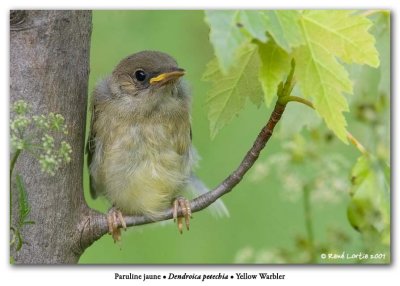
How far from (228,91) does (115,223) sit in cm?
74

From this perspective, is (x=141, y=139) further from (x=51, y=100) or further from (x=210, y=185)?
(x=210, y=185)

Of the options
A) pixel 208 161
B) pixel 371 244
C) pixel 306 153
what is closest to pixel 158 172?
pixel 306 153

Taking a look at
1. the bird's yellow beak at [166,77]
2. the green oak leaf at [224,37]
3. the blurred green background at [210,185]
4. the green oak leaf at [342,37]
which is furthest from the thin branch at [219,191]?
the blurred green background at [210,185]

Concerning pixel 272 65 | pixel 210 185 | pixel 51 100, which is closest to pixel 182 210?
pixel 51 100

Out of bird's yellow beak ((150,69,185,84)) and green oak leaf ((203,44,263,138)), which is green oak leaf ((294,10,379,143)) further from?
bird's yellow beak ((150,69,185,84))

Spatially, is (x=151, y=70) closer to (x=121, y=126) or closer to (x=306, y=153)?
(x=121, y=126)

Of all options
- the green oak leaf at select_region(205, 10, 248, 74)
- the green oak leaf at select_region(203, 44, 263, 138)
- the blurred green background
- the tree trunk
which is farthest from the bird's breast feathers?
the green oak leaf at select_region(205, 10, 248, 74)

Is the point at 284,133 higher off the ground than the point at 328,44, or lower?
lower

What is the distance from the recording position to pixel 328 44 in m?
1.96

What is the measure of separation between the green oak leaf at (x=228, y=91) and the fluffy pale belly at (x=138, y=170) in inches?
24.7

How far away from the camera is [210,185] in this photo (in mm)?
3969

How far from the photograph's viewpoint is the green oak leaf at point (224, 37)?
165 centimetres

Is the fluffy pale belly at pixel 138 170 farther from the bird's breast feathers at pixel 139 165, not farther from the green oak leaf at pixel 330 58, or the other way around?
the green oak leaf at pixel 330 58

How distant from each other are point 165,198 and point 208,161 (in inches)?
47.7
